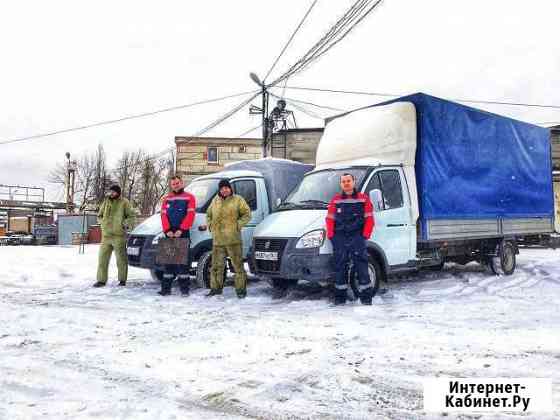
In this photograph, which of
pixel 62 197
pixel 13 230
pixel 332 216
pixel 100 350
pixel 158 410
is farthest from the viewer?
pixel 62 197

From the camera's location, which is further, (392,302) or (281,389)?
(392,302)

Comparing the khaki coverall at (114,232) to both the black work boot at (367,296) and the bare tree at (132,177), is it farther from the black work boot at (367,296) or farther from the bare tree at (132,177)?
the bare tree at (132,177)

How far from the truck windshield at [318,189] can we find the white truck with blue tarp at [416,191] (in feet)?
0.06

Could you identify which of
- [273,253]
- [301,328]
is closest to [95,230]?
[273,253]

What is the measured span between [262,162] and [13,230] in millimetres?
31574

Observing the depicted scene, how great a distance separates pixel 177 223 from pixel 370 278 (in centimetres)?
311

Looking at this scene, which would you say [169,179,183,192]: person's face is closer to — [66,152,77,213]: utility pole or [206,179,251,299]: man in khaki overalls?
[206,179,251,299]: man in khaki overalls

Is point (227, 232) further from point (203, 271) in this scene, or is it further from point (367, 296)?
point (367, 296)

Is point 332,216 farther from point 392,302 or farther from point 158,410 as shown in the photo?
point 158,410

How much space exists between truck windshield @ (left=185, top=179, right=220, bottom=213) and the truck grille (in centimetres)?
163

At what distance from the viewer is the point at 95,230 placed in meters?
26.9

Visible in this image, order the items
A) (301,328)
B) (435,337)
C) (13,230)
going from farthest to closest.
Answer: (13,230)
(301,328)
(435,337)

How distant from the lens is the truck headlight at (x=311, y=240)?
6539 millimetres

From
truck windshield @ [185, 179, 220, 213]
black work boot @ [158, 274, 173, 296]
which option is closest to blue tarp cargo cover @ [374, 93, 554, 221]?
truck windshield @ [185, 179, 220, 213]
